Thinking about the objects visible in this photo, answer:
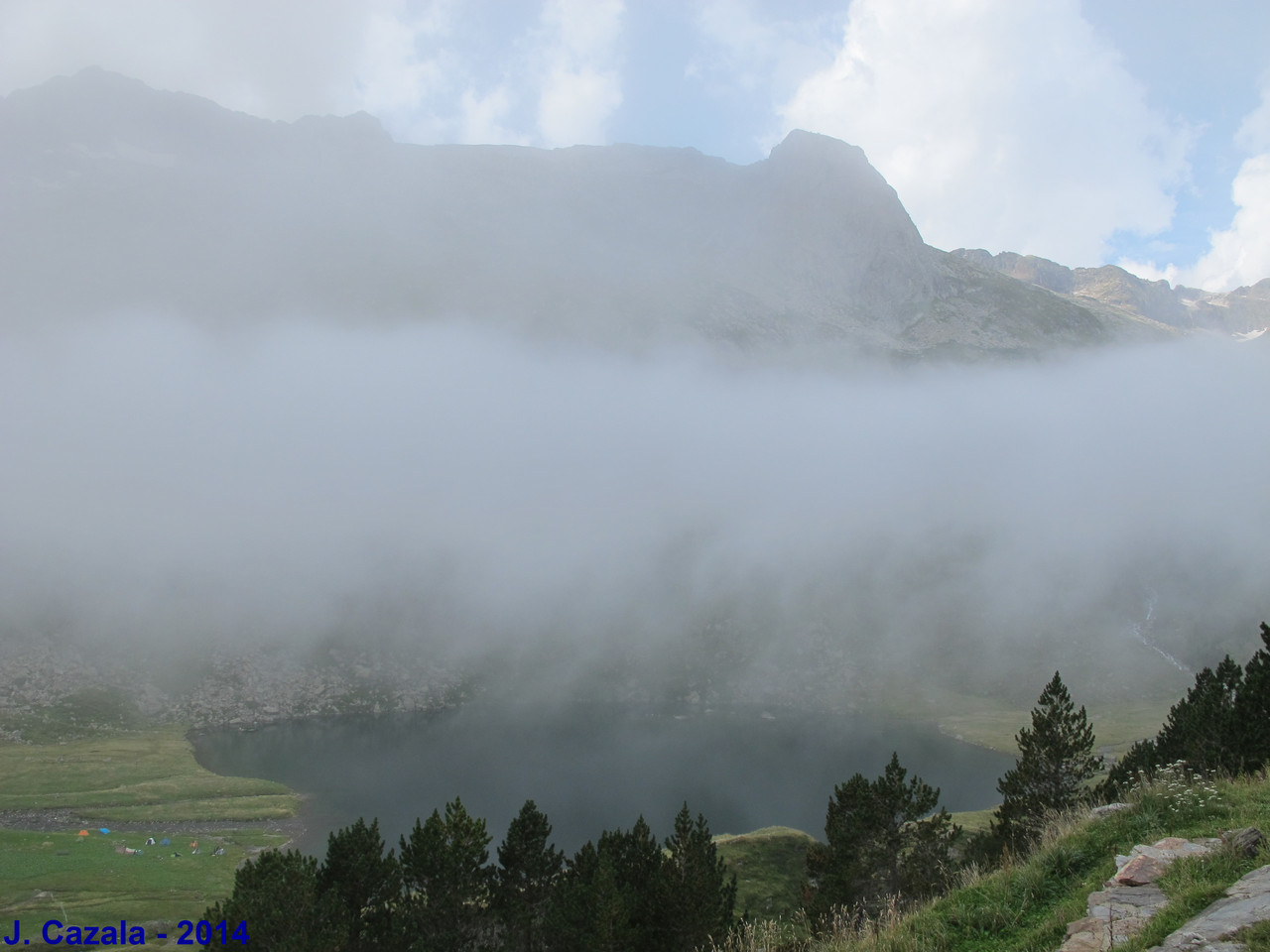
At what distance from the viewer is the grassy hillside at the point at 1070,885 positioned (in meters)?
10.2

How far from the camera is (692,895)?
3419 cm

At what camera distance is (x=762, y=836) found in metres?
70.2

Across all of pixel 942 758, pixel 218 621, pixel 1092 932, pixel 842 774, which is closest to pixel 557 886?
pixel 1092 932

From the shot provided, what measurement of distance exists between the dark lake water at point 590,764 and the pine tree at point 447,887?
42467mm

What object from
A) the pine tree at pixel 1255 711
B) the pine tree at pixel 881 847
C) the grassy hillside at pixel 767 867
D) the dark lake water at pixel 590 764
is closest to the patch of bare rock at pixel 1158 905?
the pine tree at pixel 1255 711

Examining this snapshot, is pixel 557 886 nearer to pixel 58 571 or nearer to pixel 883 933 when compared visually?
pixel 883 933

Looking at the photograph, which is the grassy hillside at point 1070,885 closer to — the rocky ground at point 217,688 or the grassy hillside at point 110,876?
the grassy hillside at point 110,876

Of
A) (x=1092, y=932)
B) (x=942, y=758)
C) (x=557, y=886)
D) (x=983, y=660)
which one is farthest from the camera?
(x=983, y=660)

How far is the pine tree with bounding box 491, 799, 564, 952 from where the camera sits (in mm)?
35344

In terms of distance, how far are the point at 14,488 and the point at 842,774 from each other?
742 feet

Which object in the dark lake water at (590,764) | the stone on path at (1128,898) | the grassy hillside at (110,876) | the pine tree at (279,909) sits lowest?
the dark lake water at (590,764)

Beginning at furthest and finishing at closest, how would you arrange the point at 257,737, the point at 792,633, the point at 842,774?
the point at 792,633 → the point at 257,737 → the point at 842,774

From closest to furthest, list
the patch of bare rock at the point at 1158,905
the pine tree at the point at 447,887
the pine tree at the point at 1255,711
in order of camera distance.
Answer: the patch of bare rock at the point at 1158,905
the pine tree at the point at 1255,711
the pine tree at the point at 447,887

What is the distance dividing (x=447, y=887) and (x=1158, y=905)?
112 feet
